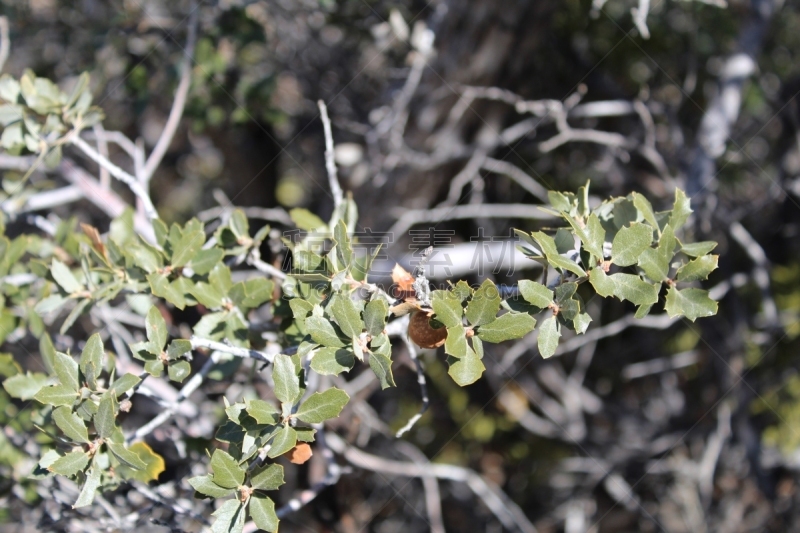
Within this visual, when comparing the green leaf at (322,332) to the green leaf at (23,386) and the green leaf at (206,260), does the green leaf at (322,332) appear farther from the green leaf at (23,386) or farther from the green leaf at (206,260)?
the green leaf at (23,386)

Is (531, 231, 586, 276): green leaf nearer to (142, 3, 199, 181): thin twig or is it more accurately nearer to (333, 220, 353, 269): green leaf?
(333, 220, 353, 269): green leaf

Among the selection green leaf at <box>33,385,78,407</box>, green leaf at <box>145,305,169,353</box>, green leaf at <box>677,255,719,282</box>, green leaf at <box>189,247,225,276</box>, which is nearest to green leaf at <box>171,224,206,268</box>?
green leaf at <box>189,247,225,276</box>

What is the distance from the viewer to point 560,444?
8.50 ft

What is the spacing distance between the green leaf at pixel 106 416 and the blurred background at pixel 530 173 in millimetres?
604

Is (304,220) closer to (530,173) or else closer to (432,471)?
(432,471)

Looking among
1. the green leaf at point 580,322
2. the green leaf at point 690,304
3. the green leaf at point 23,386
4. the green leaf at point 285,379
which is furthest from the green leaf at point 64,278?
the green leaf at point 690,304

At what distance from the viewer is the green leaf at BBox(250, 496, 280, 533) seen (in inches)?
35.2

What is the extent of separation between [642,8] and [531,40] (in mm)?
409

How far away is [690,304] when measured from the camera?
948mm

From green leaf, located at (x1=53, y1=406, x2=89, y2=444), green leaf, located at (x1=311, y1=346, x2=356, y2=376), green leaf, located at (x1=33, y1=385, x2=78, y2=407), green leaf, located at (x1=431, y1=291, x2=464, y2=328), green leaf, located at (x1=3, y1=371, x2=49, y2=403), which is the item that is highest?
green leaf, located at (x1=431, y1=291, x2=464, y2=328)

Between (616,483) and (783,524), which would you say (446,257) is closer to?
(616,483)

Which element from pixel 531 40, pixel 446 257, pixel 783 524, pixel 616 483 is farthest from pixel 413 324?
pixel 783 524

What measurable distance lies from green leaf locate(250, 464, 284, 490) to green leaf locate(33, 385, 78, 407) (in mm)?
313

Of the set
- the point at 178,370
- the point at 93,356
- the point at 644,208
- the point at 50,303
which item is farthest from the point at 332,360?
the point at 50,303
